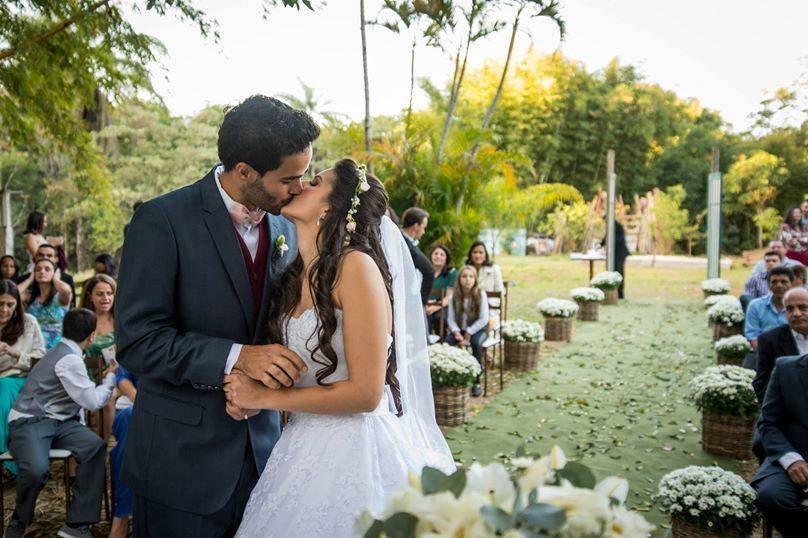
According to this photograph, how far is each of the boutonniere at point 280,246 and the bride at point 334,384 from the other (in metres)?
0.05

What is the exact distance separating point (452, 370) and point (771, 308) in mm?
3398

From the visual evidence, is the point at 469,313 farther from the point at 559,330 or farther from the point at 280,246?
the point at 280,246

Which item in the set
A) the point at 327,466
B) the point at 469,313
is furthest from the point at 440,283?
the point at 327,466

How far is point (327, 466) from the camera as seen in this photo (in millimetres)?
2104

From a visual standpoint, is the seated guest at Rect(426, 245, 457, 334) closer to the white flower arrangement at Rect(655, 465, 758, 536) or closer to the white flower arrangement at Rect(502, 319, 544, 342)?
the white flower arrangement at Rect(502, 319, 544, 342)

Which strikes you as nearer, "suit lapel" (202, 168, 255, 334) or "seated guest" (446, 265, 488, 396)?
"suit lapel" (202, 168, 255, 334)

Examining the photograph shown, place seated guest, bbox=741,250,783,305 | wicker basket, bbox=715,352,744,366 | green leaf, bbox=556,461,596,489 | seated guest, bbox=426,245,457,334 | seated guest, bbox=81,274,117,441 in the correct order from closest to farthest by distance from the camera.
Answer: green leaf, bbox=556,461,596,489, seated guest, bbox=81,274,117,441, wicker basket, bbox=715,352,744,366, seated guest, bbox=426,245,457,334, seated guest, bbox=741,250,783,305

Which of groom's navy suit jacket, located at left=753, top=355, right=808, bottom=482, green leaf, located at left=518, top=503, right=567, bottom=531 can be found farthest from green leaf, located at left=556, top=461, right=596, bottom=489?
groom's navy suit jacket, located at left=753, top=355, right=808, bottom=482

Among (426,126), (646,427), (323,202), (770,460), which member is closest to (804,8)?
(426,126)

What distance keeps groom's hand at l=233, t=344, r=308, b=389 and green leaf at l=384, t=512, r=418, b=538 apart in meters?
0.77

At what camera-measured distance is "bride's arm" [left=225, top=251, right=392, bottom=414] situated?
6.35 feet

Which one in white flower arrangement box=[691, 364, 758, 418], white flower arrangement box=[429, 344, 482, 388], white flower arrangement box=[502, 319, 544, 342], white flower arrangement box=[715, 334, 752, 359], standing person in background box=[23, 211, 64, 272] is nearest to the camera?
white flower arrangement box=[691, 364, 758, 418]

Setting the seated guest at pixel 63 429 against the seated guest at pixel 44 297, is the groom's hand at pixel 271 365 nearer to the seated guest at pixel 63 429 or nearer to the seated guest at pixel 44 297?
the seated guest at pixel 63 429

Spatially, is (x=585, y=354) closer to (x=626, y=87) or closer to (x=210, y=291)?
(x=210, y=291)
